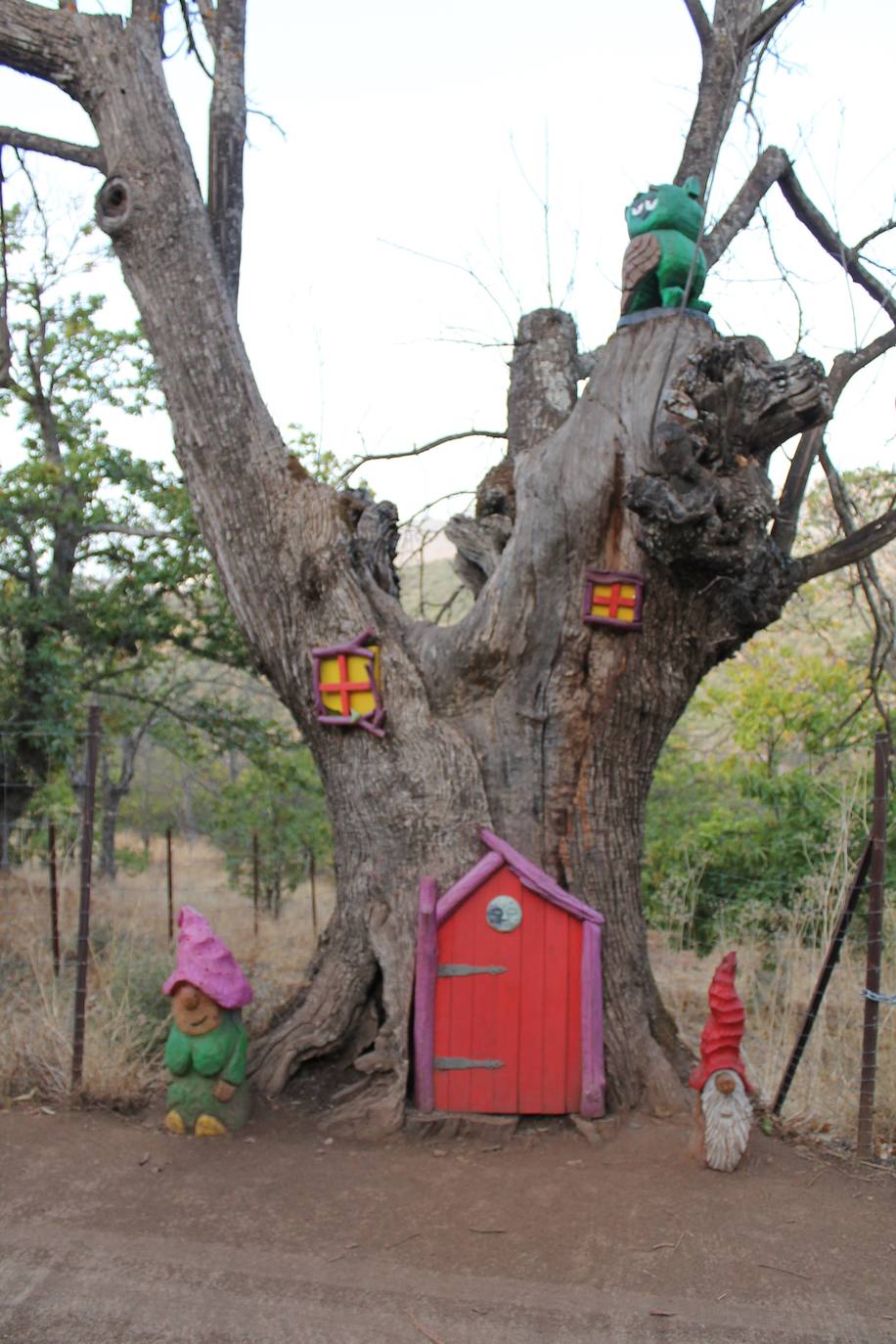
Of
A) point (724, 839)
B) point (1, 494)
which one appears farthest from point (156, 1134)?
point (724, 839)

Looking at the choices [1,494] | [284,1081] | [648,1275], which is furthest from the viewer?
[1,494]

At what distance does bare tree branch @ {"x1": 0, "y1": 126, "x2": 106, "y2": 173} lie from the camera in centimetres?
Result: 648

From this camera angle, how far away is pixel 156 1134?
539 centimetres

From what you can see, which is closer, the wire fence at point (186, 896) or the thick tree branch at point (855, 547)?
the wire fence at point (186, 896)

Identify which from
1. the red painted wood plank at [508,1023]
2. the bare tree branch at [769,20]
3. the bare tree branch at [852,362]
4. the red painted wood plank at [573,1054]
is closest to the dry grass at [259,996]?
the red painted wood plank at [573,1054]

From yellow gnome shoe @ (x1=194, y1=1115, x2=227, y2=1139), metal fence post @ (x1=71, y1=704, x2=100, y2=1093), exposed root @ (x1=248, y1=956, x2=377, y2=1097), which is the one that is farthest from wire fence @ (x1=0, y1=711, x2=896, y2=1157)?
exposed root @ (x1=248, y1=956, x2=377, y2=1097)

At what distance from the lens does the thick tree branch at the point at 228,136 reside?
6.80 m

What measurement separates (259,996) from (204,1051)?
2345 millimetres

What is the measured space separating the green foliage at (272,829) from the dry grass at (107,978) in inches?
16.3

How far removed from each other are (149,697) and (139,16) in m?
5.46

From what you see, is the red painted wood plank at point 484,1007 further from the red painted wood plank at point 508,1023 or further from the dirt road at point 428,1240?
the dirt road at point 428,1240

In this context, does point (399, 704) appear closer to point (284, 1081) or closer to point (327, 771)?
point (327, 771)

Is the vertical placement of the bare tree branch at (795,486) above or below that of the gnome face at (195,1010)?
above

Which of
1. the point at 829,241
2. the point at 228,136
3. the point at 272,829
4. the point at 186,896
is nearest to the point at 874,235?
the point at 829,241
